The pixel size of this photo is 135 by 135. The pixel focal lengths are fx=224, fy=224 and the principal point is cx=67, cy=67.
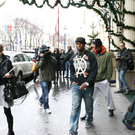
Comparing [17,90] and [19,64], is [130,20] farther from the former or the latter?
[17,90]

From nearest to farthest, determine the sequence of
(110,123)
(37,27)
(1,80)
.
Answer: (1,80) → (110,123) → (37,27)

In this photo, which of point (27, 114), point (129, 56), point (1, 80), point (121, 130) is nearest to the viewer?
point (1, 80)

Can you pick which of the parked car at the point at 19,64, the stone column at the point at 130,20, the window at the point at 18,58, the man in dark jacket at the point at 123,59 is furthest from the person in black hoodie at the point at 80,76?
the window at the point at 18,58

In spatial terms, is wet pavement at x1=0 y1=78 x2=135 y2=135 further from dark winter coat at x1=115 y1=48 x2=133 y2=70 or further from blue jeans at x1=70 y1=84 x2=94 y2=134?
dark winter coat at x1=115 y1=48 x2=133 y2=70

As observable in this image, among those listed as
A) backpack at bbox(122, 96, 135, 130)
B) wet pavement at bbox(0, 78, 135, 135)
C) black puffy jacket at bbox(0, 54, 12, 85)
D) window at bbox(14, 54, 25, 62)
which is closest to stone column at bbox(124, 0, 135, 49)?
wet pavement at bbox(0, 78, 135, 135)

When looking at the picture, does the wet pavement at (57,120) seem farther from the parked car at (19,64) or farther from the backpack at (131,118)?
the parked car at (19,64)

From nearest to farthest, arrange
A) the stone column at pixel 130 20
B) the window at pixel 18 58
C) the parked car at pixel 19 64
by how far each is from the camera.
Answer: the stone column at pixel 130 20, the parked car at pixel 19 64, the window at pixel 18 58

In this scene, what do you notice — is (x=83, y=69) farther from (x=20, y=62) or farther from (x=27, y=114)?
(x=20, y=62)

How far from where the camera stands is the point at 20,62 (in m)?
11.5

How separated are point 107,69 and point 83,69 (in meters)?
1.35

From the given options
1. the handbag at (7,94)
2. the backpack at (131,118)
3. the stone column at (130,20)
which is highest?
the stone column at (130,20)

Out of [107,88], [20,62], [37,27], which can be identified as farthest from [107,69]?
[37,27]

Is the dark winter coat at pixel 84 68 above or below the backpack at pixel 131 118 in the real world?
above

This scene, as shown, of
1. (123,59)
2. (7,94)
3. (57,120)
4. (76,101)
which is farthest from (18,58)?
(76,101)
